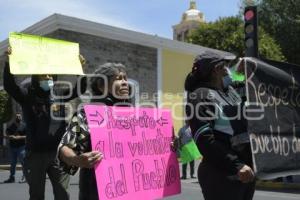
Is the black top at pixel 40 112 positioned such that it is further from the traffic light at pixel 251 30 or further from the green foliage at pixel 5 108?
the green foliage at pixel 5 108

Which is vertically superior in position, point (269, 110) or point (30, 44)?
point (30, 44)

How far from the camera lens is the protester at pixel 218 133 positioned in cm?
334

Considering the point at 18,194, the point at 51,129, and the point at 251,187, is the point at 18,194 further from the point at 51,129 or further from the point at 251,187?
the point at 251,187

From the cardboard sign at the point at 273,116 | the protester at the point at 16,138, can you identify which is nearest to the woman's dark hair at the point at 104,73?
the cardboard sign at the point at 273,116

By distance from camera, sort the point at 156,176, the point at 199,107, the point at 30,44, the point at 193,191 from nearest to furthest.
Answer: the point at 199,107
the point at 156,176
the point at 30,44
the point at 193,191

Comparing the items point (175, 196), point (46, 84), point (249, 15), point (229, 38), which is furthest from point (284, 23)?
point (46, 84)

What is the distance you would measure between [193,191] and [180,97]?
11767 millimetres

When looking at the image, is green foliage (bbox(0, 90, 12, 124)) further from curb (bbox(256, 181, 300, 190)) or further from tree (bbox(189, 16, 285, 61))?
curb (bbox(256, 181, 300, 190))

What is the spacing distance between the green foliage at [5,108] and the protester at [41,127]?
57.5ft

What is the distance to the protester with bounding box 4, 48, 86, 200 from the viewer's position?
5.01 metres

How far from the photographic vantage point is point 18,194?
→ 32.7ft

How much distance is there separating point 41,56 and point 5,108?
1813 centimetres

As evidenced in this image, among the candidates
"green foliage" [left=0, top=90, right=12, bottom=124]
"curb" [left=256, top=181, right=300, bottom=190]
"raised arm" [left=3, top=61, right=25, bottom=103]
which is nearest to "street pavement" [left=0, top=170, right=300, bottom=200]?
"curb" [left=256, top=181, right=300, bottom=190]

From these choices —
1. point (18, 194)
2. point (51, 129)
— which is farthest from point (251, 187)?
point (18, 194)
